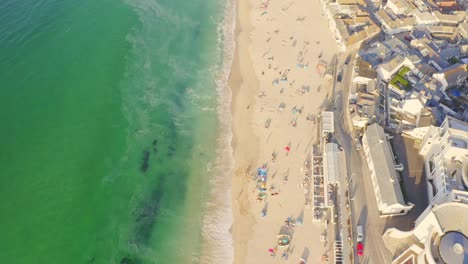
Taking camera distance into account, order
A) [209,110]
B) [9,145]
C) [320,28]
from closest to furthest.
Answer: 1. [9,145]
2. [209,110]
3. [320,28]

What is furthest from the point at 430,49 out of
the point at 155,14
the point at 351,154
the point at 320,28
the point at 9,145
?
the point at 9,145

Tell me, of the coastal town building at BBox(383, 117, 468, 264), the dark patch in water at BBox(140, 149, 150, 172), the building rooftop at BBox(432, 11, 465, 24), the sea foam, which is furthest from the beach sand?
the building rooftop at BBox(432, 11, 465, 24)

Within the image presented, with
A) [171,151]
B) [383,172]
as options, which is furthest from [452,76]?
[171,151]

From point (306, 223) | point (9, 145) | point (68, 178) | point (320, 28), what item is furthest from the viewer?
point (320, 28)

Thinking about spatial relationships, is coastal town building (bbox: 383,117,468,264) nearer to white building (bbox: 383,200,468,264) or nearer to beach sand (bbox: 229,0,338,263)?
white building (bbox: 383,200,468,264)

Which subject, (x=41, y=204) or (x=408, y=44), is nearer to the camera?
(x=41, y=204)

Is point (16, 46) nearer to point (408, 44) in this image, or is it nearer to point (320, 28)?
point (320, 28)
